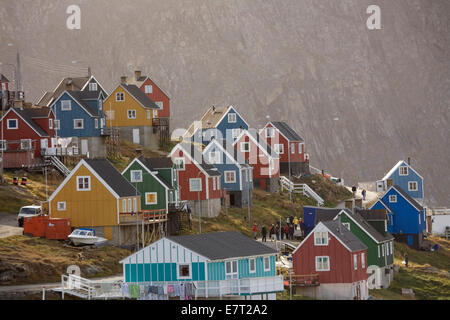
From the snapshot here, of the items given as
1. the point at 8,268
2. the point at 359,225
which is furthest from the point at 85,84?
the point at 8,268

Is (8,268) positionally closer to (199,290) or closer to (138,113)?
(199,290)

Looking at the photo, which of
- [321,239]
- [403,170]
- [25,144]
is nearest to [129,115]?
[25,144]

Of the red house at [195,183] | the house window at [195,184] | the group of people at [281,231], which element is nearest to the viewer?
the group of people at [281,231]

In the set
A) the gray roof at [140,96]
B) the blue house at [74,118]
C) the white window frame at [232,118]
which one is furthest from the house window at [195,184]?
the white window frame at [232,118]

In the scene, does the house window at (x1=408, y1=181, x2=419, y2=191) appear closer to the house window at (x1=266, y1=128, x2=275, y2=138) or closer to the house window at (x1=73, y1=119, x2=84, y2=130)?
the house window at (x1=266, y1=128, x2=275, y2=138)

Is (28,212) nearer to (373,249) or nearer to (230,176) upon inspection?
(373,249)

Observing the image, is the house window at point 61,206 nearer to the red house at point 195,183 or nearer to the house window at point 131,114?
the red house at point 195,183

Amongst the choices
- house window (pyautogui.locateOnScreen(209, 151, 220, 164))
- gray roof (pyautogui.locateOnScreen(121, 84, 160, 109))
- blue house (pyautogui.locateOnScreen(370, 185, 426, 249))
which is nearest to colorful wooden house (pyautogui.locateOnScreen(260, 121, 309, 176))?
gray roof (pyautogui.locateOnScreen(121, 84, 160, 109))
